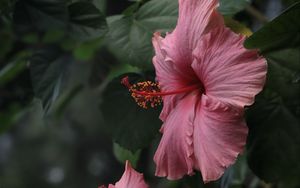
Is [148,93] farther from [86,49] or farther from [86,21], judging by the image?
[86,49]

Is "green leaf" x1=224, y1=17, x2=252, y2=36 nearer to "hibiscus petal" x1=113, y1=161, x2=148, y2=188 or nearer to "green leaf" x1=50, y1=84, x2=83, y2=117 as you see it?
"hibiscus petal" x1=113, y1=161, x2=148, y2=188

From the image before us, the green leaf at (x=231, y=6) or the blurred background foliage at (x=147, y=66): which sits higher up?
the green leaf at (x=231, y=6)

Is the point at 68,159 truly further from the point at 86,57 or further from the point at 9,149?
the point at 86,57

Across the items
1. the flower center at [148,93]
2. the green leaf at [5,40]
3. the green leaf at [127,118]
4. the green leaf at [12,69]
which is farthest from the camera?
the green leaf at [5,40]

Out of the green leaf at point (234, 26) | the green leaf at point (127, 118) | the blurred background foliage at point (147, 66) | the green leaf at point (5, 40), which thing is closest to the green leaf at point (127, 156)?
the blurred background foliage at point (147, 66)

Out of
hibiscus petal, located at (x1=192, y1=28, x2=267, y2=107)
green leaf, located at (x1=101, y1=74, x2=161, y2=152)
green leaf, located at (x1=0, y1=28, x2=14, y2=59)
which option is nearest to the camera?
hibiscus petal, located at (x1=192, y1=28, x2=267, y2=107)

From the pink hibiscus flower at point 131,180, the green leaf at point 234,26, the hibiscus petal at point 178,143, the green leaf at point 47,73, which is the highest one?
the green leaf at point 234,26

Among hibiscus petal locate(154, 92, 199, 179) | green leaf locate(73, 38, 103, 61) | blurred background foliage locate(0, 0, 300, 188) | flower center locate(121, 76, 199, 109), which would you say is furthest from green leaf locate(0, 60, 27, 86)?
hibiscus petal locate(154, 92, 199, 179)

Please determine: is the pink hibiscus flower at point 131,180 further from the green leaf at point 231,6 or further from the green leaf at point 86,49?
the green leaf at point 86,49
